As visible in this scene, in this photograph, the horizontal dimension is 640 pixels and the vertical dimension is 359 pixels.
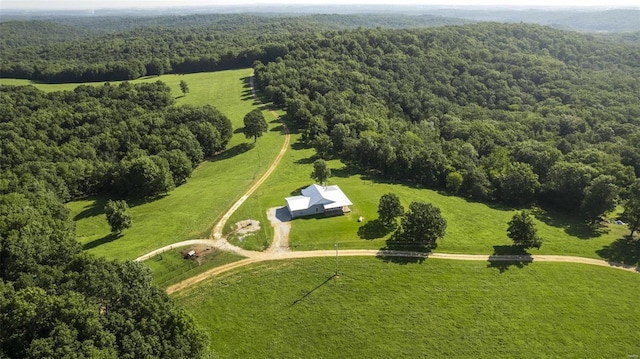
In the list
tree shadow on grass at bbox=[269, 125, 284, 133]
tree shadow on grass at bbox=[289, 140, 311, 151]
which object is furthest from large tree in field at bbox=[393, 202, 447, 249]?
tree shadow on grass at bbox=[269, 125, 284, 133]

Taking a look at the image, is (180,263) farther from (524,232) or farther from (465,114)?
(465,114)

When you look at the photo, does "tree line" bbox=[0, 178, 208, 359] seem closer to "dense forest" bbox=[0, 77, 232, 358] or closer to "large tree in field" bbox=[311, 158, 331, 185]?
"dense forest" bbox=[0, 77, 232, 358]

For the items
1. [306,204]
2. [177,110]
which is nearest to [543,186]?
[306,204]

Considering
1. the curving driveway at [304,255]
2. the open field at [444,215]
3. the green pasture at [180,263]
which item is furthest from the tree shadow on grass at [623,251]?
the green pasture at [180,263]

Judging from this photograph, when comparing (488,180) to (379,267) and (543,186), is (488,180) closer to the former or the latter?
(543,186)

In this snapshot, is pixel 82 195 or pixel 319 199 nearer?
pixel 319 199

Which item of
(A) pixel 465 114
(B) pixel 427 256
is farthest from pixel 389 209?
(A) pixel 465 114
